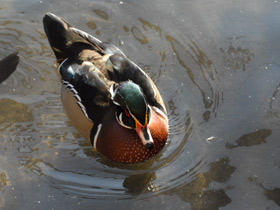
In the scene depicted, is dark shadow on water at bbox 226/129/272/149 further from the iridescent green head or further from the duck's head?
the iridescent green head

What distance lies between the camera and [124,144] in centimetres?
467

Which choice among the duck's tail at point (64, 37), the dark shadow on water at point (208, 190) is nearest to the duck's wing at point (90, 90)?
the duck's tail at point (64, 37)

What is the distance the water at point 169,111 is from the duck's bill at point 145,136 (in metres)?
0.48

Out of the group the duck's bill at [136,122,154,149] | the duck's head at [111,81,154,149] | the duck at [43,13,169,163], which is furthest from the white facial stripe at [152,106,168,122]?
the duck's bill at [136,122,154,149]

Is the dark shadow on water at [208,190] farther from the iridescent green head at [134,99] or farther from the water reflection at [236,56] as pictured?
the water reflection at [236,56]

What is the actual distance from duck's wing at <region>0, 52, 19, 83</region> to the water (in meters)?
0.08

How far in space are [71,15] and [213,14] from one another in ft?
5.82

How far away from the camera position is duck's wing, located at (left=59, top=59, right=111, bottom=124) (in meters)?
4.55

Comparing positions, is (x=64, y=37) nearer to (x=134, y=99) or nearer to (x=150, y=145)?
(x=134, y=99)

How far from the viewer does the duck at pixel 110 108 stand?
4543 mm

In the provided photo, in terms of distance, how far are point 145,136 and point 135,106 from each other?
0.32m

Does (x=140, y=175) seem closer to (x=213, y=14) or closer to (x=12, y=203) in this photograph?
(x=12, y=203)

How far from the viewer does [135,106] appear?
163 inches

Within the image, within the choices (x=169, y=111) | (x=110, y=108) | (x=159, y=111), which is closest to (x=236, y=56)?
(x=169, y=111)
